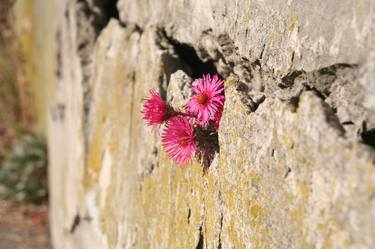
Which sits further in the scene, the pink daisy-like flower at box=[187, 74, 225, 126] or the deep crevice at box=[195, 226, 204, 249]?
the deep crevice at box=[195, 226, 204, 249]

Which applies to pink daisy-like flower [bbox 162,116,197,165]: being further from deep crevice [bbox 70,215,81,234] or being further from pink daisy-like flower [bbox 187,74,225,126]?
deep crevice [bbox 70,215,81,234]

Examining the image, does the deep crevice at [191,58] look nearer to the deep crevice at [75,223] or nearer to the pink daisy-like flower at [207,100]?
the pink daisy-like flower at [207,100]

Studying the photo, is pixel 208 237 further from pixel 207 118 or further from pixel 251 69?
pixel 251 69

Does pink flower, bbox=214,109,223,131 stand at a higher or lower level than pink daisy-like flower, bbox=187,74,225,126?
lower

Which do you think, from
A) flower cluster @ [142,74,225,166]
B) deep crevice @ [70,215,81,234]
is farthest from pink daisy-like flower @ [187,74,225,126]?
deep crevice @ [70,215,81,234]

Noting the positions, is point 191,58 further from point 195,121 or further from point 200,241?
point 200,241

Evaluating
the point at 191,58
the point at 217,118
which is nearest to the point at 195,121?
the point at 217,118

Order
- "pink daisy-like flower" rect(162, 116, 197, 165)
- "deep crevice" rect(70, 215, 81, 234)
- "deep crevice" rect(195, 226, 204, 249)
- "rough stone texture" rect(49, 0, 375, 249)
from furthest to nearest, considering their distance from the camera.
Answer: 1. "deep crevice" rect(70, 215, 81, 234)
2. "deep crevice" rect(195, 226, 204, 249)
3. "pink daisy-like flower" rect(162, 116, 197, 165)
4. "rough stone texture" rect(49, 0, 375, 249)
